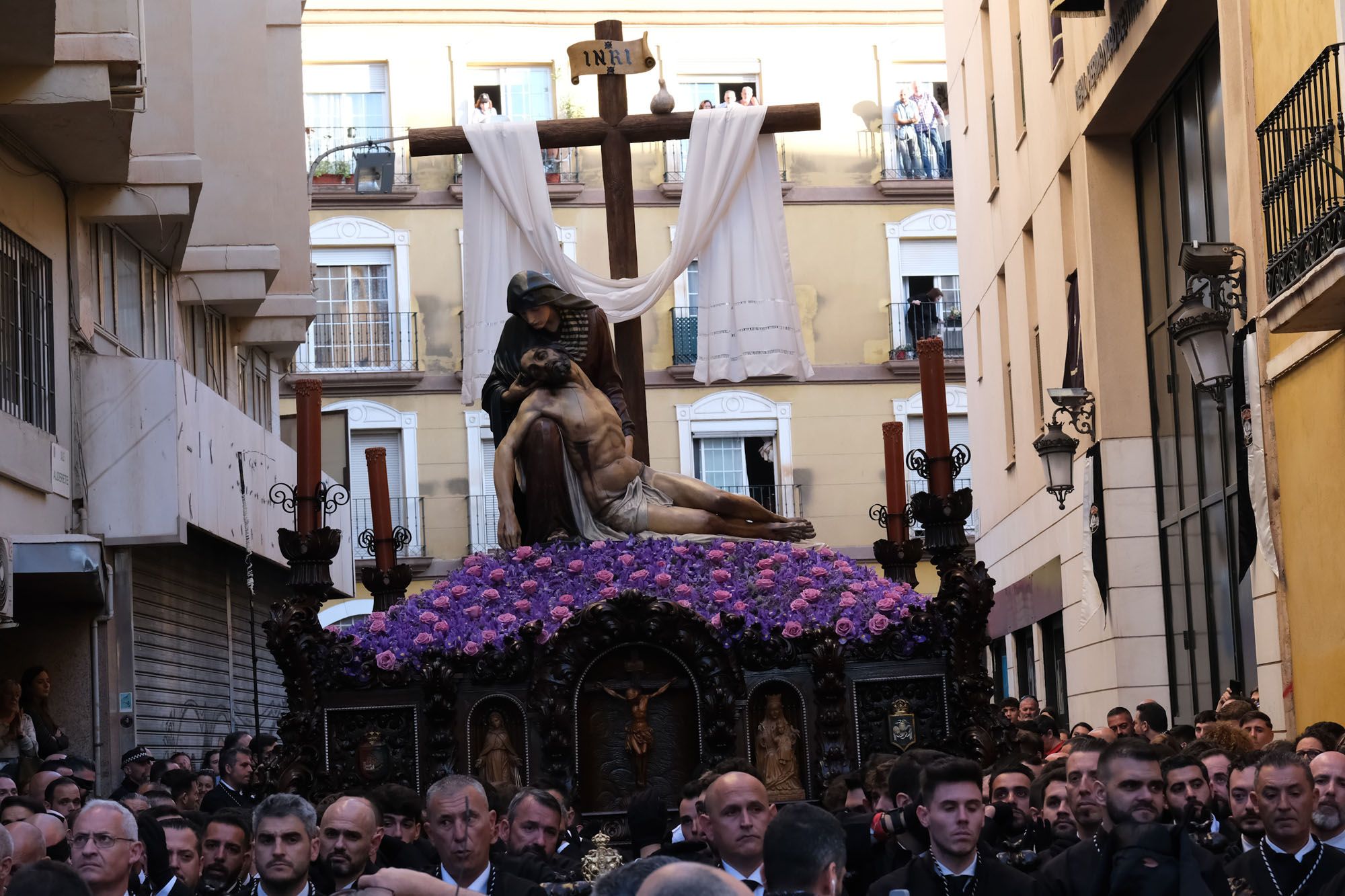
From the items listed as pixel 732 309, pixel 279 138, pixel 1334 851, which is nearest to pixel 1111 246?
pixel 732 309

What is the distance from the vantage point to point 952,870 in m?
5.62

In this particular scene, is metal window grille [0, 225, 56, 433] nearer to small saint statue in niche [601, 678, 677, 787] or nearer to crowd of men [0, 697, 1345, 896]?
small saint statue in niche [601, 678, 677, 787]

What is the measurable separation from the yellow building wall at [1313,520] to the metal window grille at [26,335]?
8.08 metres

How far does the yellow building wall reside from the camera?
35.8 feet

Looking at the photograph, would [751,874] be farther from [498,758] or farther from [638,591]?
[498,758]

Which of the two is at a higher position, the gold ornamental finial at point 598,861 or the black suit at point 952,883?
the black suit at point 952,883

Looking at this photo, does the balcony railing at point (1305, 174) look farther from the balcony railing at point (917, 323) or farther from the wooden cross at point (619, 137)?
the balcony railing at point (917, 323)

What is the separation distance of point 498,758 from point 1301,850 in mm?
4416

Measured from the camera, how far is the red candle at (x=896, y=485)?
13.5 m

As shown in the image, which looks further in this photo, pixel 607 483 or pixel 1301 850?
pixel 607 483

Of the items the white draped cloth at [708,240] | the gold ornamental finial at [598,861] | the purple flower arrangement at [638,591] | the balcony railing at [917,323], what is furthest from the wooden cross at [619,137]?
the balcony railing at [917,323]

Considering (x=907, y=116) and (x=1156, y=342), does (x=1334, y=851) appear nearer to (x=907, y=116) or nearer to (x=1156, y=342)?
(x=1156, y=342)

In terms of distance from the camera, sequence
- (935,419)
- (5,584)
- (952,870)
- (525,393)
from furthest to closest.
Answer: (5,584) < (525,393) < (935,419) < (952,870)

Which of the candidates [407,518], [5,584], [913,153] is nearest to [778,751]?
[5,584]
